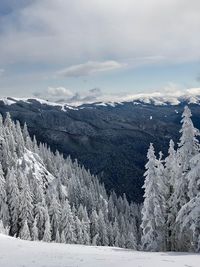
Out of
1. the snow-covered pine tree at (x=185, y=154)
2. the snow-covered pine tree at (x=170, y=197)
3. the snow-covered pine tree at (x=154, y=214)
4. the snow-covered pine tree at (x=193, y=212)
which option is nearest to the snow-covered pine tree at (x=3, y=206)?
the snow-covered pine tree at (x=154, y=214)

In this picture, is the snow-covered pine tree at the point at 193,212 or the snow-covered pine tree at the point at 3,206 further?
the snow-covered pine tree at the point at 3,206

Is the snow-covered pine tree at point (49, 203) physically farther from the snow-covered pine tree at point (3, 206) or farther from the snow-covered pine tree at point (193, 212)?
the snow-covered pine tree at point (193, 212)

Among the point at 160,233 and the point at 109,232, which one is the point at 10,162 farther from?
the point at 160,233

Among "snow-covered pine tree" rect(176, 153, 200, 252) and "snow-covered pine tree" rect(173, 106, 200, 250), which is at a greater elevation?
"snow-covered pine tree" rect(173, 106, 200, 250)

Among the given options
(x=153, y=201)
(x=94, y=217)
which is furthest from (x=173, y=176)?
(x=94, y=217)

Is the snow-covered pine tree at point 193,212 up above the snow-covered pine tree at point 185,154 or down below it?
below

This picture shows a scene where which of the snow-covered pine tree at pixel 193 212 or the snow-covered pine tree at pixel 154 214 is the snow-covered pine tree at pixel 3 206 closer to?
the snow-covered pine tree at pixel 154 214

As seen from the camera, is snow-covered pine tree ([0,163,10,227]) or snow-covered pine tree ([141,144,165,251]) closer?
snow-covered pine tree ([141,144,165,251])

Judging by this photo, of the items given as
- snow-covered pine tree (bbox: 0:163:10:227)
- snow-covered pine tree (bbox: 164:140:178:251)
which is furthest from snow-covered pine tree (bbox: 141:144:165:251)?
snow-covered pine tree (bbox: 0:163:10:227)

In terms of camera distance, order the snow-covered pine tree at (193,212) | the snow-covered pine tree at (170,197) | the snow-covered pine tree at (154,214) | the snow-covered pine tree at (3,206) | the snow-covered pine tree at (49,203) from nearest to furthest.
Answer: the snow-covered pine tree at (193,212), the snow-covered pine tree at (170,197), the snow-covered pine tree at (154,214), the snow-covered pine tree at (3,206), the snow-covered pine tree at (49,203)

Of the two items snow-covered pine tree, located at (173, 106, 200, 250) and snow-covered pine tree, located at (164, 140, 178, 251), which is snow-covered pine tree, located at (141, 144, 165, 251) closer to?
snow-covered pine tree, located at (164, 140, 178, 251)

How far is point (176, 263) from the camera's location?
77.2 ft

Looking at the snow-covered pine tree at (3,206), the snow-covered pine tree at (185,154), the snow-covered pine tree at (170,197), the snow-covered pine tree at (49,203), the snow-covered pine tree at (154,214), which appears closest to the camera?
the snow-covered pine tree at (185,154)

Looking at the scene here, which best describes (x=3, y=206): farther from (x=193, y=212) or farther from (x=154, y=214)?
(x=193, y=212)
